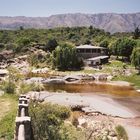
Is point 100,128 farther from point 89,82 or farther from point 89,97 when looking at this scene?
point 89,82

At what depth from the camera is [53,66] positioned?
89875 millimetres

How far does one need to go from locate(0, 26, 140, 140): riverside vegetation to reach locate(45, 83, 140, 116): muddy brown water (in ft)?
18.5

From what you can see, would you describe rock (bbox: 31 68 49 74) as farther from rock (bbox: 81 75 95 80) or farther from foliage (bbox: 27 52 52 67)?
rock (bbox: 81 75 95 80)

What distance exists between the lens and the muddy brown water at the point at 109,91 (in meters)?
53.1

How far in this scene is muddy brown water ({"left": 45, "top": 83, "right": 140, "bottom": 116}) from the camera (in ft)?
174

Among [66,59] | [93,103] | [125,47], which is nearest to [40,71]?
[66,59]

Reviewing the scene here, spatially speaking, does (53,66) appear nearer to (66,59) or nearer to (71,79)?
(66,59)

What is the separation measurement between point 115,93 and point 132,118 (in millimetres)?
19303

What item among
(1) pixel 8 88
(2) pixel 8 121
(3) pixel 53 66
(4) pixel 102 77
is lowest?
(4) pixel 102 77

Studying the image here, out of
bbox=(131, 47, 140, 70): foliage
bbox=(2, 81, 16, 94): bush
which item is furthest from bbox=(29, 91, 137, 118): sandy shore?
bbox=(131, 47, 140, 70): foliage

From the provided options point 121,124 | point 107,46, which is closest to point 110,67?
point 107,46

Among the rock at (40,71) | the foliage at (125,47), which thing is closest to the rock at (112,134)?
the rock at (40,71)

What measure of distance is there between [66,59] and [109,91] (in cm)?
2570

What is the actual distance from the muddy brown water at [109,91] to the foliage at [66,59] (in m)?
16.7
